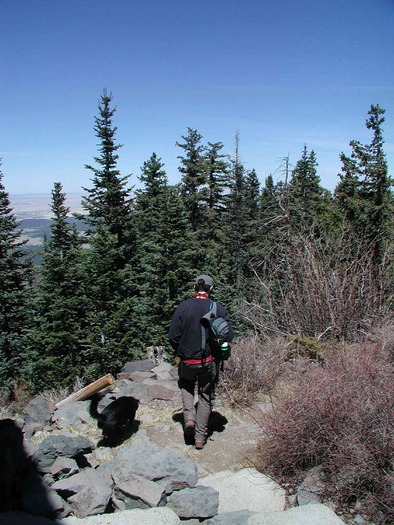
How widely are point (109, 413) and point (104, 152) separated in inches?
717

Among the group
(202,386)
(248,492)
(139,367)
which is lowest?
(139,367)

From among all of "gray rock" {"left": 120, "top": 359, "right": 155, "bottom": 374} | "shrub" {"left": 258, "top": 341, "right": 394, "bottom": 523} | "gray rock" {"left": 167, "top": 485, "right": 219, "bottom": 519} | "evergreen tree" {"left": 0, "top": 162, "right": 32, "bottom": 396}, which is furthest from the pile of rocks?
"evergreen tree" {"left": 0, "top": 162, "right": 32, "bottom": 396}

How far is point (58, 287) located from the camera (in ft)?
63.2

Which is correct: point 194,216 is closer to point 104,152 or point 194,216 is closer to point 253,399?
point 104,152

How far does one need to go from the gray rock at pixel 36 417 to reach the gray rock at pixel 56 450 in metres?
1.27

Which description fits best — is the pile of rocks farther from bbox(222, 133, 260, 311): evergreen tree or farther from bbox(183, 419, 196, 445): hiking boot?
bbox(222, 133, 260, 311): evergreen tree

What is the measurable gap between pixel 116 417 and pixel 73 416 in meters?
0.96

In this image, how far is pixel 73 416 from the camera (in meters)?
5.24

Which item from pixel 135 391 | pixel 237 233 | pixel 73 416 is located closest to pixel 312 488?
pixel 135 391

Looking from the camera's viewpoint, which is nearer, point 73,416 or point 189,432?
point 189,432

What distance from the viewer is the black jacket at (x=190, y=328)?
169 inches

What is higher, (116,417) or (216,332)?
(216,332)

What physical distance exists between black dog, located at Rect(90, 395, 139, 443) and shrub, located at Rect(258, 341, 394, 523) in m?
1.70

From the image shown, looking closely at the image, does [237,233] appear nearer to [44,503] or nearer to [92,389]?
[92,389]
